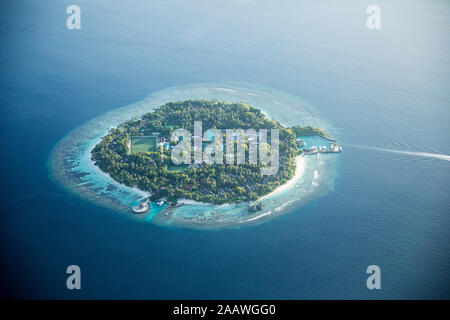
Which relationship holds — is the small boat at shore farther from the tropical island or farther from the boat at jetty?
the boat at jetty

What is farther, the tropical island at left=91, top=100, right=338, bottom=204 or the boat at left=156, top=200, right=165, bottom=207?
the tropical island at left=91, top=100, right=338, bottom=204

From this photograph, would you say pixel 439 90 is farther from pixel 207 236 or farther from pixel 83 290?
pixel 83 290

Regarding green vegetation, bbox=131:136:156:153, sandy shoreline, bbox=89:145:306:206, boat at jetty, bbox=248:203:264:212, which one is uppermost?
green vegetation, bbox=131:136:156:153

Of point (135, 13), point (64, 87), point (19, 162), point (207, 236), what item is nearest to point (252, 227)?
point (207, 236)

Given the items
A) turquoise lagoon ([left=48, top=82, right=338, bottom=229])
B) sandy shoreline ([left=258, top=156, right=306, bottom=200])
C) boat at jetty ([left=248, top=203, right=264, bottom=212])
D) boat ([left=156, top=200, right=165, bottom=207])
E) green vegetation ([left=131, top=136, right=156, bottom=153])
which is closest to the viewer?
turquoise lagoon ([left=48, top=82, right=338, bottom=229])

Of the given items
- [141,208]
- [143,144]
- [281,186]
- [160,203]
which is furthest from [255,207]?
[143,144]

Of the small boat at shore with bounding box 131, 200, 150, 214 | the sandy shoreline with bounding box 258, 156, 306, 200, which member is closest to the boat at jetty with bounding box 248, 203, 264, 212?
the sandy shoreline with bounding box 258, 156, 306, 200

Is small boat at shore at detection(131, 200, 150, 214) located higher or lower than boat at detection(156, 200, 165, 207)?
lower
